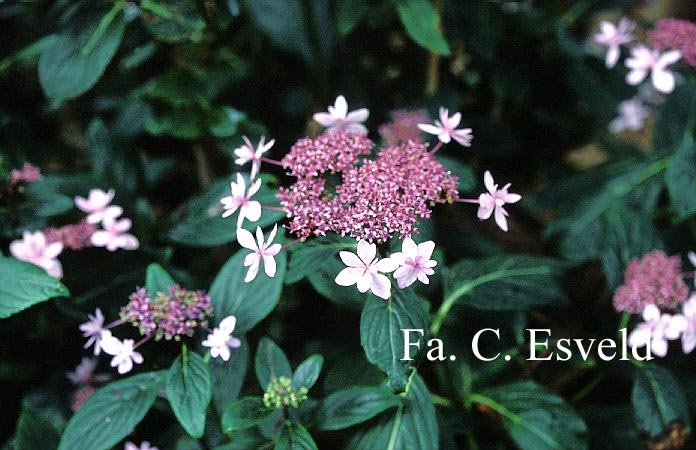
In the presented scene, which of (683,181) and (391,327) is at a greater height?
(683,181)

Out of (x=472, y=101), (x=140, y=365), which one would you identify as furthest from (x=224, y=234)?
(x=472, y=101)

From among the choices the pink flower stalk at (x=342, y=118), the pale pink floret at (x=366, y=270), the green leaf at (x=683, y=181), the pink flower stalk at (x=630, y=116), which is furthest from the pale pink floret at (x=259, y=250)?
the pink flower stalk at (x=630, y=116)

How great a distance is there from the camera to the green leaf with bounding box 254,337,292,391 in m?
0.87

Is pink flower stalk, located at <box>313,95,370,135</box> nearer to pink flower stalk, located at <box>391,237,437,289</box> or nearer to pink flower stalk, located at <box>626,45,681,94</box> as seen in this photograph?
pink flower stalk, located at <box>391,237,437,289</box>

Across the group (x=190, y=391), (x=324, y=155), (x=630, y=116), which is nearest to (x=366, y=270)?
(x=324, y=155)

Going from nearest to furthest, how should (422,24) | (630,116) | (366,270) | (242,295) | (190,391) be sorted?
(366,270) → (190,391) → (242,295) → (422,24) → (630,116)

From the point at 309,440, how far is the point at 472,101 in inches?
40.2

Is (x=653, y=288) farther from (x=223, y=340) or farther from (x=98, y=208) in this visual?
(x=98, y=208)

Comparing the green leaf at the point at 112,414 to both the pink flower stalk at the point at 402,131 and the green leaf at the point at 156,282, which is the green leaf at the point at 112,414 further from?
the pink flower stalk at the point at 402,131

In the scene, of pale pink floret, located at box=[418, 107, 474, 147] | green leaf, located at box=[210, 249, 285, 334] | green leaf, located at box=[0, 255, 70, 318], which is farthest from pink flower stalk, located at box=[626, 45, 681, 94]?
green leaf, located at box=[0, 255, 70, 318]

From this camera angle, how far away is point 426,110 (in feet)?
4.57

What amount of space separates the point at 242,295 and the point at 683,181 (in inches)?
27.9

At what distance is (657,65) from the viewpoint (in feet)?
3.73

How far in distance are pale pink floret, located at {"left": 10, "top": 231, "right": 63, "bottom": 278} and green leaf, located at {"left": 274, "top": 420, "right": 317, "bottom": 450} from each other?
393 millimetres
